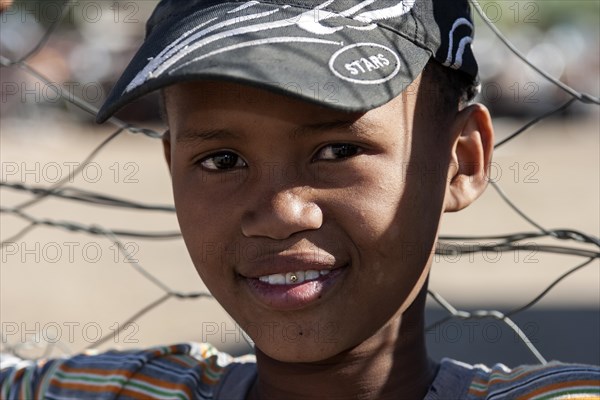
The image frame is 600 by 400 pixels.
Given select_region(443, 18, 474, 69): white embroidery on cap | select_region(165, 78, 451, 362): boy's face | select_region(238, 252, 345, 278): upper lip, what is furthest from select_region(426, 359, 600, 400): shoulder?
select_region(443, 18, 474, 69): white embroidery on cap

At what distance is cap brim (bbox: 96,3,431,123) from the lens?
3.06 feet

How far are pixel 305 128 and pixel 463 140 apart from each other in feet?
0.73

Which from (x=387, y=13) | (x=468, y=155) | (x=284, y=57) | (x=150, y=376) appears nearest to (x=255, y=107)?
(x=284, y=57)

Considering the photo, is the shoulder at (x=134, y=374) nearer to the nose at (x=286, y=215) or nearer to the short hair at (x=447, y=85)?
the nose at (x=286, y=215)

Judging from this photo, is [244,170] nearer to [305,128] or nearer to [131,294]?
[305,128]

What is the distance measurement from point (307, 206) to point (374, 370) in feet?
0.77

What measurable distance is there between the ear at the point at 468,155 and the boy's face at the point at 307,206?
35 mm

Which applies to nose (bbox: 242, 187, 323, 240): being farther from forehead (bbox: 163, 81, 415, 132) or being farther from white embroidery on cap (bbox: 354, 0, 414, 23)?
white embroidery on cap (bbox: 354, 0, 414, 23)

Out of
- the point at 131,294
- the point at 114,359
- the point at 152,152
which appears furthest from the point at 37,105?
the point at 114,359

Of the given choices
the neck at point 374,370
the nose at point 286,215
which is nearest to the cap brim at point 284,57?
the nose at point 286,215

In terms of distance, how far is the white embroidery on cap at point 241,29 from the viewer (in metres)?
0.98

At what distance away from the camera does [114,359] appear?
1.23 metres

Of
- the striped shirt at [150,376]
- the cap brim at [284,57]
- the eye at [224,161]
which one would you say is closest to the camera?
the cap brim at [284,57]

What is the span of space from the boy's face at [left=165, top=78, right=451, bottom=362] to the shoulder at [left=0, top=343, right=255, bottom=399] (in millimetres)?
176
